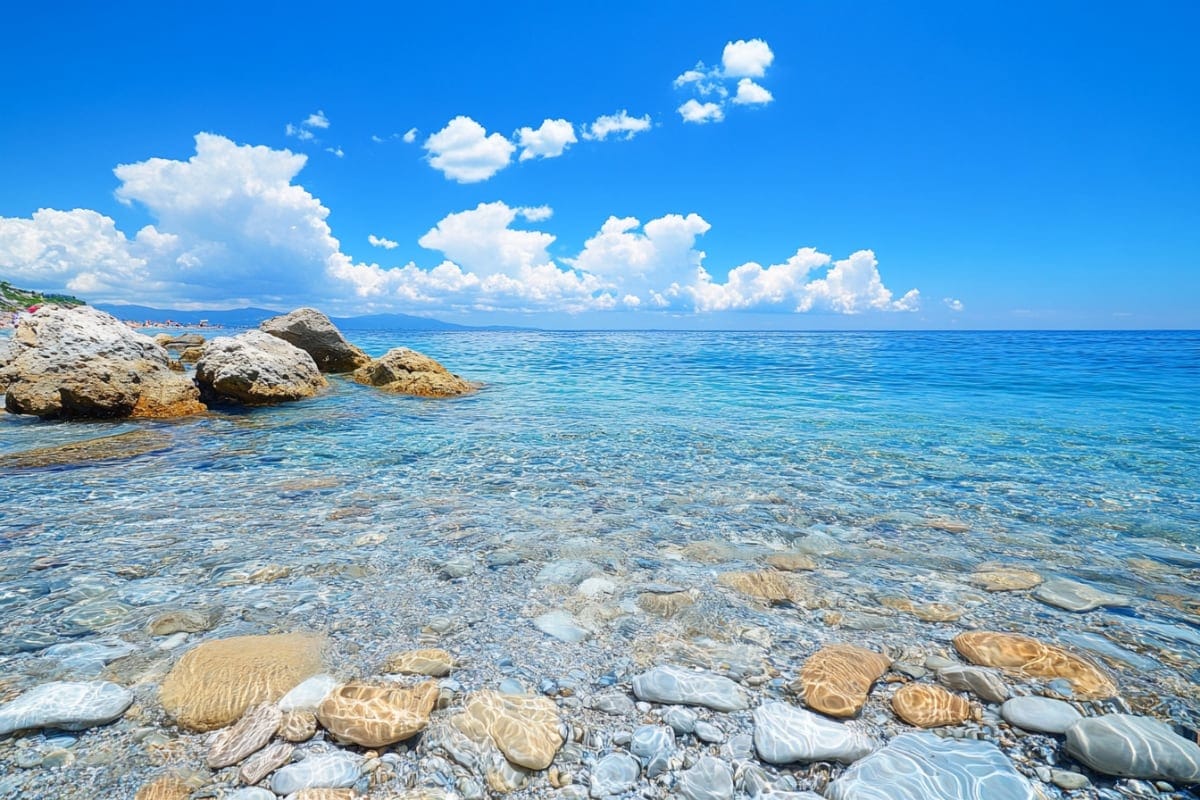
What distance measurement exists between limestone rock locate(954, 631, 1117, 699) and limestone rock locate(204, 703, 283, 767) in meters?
3.70

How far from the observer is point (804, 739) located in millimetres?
2354

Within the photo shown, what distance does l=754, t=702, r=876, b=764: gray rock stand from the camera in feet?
7.47

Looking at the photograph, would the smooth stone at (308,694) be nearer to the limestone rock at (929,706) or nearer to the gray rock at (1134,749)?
the limestone rock at (929,706)

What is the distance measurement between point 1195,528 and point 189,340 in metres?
44.7

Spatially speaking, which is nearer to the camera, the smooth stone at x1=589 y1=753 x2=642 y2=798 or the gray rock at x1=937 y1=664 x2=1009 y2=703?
the smooth stone at x1=589 y1=753 x2=642 y2=798

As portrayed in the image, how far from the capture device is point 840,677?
2801 millimetres

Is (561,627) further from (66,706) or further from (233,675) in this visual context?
(66,706)

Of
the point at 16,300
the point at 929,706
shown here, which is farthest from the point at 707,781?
the point at 16,300

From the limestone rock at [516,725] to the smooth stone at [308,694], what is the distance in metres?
0.71

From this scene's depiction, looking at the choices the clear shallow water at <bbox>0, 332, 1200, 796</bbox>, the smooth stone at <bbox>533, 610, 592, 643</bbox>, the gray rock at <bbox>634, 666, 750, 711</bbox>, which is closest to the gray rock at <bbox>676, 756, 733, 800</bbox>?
the gray rock at <bbox>634, 666, 750, 711</bbox>

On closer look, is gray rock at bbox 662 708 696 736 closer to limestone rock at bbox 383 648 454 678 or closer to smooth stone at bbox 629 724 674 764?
smooth stone at bbox 629 724 674 764

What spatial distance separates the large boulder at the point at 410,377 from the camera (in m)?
15.4

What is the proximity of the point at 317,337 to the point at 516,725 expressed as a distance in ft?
63.6

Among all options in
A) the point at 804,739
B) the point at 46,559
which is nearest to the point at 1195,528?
the point at 804,739
